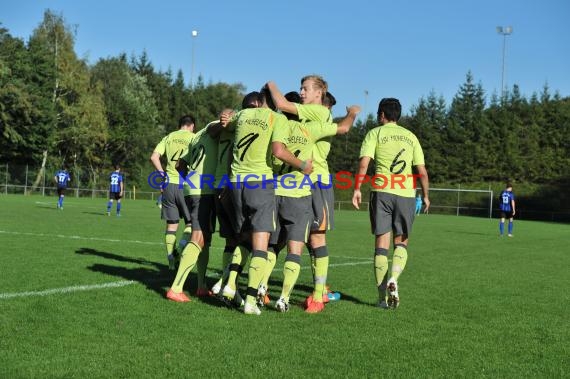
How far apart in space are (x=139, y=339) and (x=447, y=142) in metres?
60.4

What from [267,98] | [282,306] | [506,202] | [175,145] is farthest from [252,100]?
[506,202]

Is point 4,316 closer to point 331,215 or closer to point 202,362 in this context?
point 202,362

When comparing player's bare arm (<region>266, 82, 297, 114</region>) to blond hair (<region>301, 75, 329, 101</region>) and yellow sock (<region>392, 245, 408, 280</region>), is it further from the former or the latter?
yellow sock (<region>392, 245, 408, 280</region>)

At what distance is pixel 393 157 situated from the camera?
21.4 feet

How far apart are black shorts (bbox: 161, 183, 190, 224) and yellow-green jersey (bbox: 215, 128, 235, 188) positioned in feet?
7.41

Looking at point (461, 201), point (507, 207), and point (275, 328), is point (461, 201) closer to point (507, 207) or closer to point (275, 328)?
point (507, 207)

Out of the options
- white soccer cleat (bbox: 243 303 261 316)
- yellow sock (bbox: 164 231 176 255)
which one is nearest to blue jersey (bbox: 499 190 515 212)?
yellow sock (bbox: 164 231 176 255)

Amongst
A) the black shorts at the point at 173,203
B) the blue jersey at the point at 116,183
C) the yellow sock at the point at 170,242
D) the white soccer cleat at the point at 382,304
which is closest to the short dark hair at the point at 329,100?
the white soccer cleat at the point at 382,304

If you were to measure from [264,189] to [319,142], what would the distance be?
1.05 meters

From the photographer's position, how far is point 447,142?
6228 centimetres

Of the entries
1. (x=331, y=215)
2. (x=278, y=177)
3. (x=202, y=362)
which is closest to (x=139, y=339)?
(x=202, y=362)

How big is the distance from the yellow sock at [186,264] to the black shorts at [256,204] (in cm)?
81

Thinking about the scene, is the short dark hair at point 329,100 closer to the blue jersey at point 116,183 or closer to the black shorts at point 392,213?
the black shorts at point 392,213

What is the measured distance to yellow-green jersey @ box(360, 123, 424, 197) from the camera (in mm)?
6496
